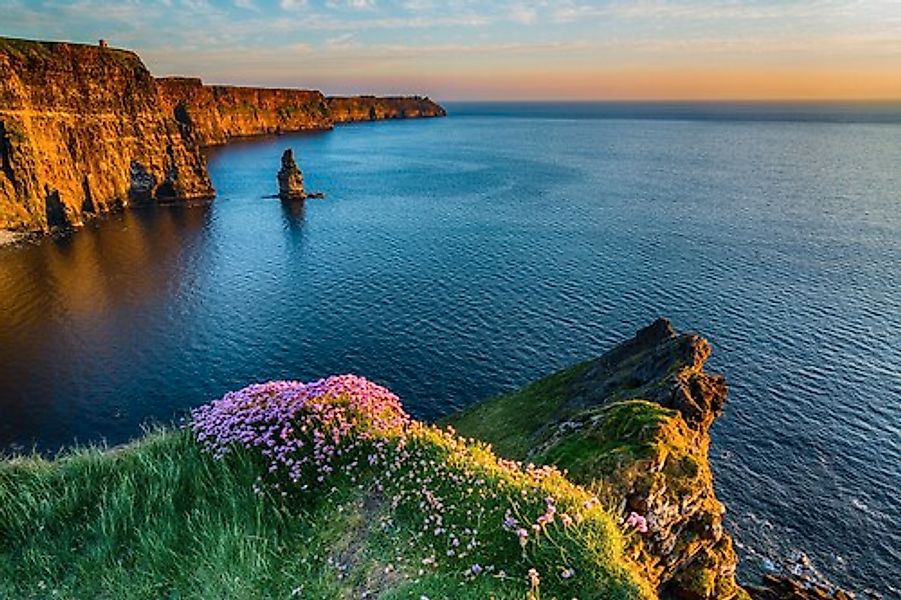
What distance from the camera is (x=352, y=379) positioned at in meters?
14.0

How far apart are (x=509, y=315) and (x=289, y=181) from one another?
8205 cm

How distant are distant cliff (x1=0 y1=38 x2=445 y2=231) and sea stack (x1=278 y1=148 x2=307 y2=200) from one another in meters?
17.3

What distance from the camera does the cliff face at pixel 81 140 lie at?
90.2 metres


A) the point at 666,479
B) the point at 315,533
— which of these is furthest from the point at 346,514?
the point at 666,479

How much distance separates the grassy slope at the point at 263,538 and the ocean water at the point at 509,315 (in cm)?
2363

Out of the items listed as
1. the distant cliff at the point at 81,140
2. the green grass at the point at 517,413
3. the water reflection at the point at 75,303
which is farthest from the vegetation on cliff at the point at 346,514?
the distant cliff at the point at 81,140

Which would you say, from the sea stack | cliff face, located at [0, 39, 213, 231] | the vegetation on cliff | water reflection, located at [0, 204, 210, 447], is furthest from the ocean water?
the vegetation on cliff

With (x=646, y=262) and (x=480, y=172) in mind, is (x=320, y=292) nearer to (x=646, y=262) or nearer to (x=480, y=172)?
(x=646, y=262)

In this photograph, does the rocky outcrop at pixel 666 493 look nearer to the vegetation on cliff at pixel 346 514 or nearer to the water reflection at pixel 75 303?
the vegetation on cliff at pixel 346 514

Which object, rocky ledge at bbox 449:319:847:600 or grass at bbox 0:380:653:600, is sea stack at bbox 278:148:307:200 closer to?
rocky ledge at bbox 449:319:847:600

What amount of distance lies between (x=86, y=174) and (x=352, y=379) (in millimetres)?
114127

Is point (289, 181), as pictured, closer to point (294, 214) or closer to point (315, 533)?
point (294, 214)

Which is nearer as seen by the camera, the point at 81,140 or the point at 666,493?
the point at 666,493

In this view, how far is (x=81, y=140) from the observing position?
343 feet
